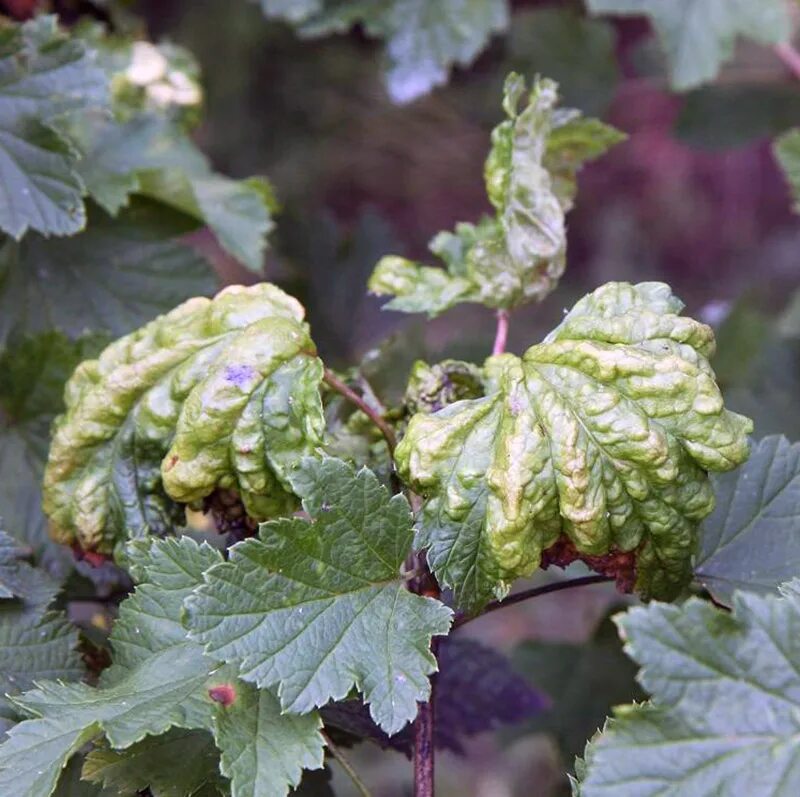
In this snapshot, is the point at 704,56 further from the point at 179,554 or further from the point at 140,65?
the point at 179,554

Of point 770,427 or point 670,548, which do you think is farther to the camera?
point 770,427

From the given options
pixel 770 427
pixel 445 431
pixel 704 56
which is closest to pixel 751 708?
pixel 445 431

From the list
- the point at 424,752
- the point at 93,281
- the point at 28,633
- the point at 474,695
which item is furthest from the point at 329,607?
the point at 93,281

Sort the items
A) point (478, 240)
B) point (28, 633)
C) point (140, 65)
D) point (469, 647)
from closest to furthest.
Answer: point (28, 633), point (478, 240), point (469, 647), point (140, 65)

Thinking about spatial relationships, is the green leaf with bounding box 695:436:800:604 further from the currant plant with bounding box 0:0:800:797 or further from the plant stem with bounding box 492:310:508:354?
the plant stem with bounding box 492:310:508:354

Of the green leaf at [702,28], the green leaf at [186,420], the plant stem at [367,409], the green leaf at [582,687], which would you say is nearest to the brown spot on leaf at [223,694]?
the green leaf at [186,420]

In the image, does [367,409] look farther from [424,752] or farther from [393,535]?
[424,752]

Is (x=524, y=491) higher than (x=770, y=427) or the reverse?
Answer: higher
